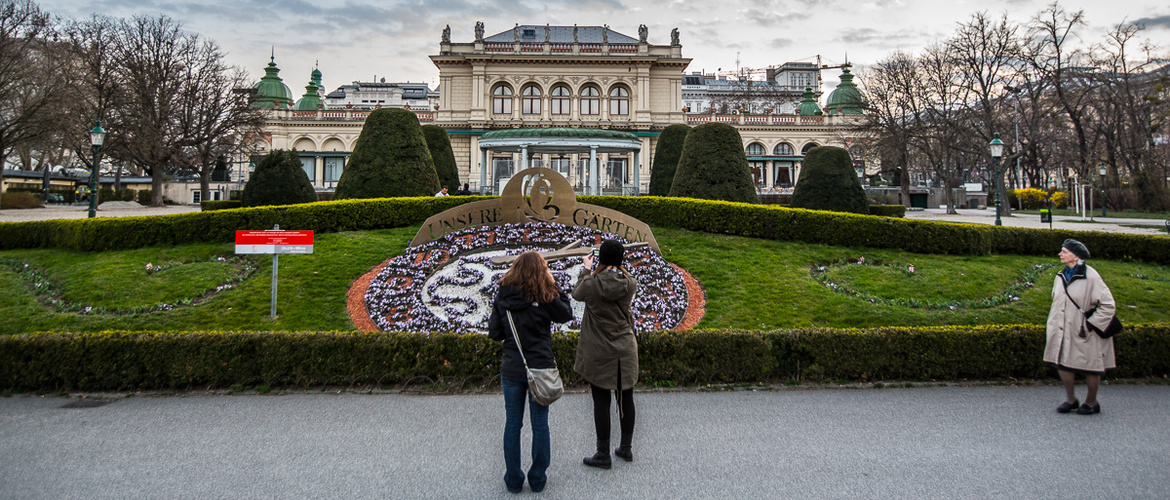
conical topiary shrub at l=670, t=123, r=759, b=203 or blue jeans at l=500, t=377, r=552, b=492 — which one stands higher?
conical topiary shrub at l=670, t=123, r=759, b=203

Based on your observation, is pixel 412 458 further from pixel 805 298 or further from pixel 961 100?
pixel 961 100

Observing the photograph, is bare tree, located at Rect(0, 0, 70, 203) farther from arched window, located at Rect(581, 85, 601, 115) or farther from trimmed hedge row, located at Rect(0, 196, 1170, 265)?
arched window, located at Rect(581, 85, 601, 115)

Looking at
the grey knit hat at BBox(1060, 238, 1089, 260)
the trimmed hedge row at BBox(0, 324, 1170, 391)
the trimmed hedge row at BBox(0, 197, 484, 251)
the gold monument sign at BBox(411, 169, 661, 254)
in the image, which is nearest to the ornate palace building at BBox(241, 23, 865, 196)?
the trimmed hedge row at BBox(0, 197, 484, 251)

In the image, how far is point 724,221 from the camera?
15.1 meters

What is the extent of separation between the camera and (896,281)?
1184 centimetres

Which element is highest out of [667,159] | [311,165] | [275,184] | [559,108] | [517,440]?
[559,108]

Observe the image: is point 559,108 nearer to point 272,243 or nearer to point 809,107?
point 809,107

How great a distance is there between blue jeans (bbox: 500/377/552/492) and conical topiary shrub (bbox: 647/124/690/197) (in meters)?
18.5

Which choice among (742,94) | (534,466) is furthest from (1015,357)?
(742,94)

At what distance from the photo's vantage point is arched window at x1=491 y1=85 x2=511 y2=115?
1954 inches

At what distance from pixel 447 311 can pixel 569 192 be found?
430 centimetres

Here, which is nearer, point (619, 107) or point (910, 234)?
point (910, 234)

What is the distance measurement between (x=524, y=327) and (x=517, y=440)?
2.77 feet

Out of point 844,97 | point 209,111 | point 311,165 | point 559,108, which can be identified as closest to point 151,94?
point 209,111
